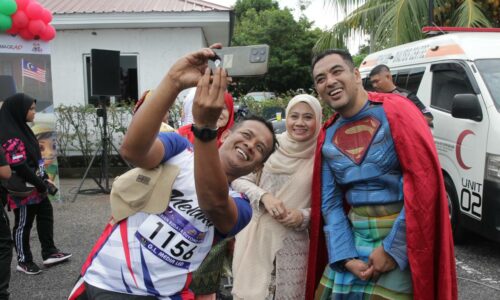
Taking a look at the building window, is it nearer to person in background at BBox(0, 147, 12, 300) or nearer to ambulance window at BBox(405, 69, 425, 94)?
ambulance window at BBox(405, 69, 425, 94)

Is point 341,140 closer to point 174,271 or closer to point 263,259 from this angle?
point 263,259

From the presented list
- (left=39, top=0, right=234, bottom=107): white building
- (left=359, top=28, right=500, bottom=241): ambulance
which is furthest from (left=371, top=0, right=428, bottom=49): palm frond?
(left=359, top=28, right=500, bottom=241): ambulance

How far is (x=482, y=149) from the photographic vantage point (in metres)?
4.54

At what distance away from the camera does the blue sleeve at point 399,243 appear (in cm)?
202

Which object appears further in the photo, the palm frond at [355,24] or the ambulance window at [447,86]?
the palm frond at [355,24]

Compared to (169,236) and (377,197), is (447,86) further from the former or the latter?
(169,236)

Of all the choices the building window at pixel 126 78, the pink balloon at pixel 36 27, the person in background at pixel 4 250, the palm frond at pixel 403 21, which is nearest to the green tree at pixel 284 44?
the building window at pixel 126 78

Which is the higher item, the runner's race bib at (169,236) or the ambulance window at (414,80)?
the ambulance window at (414,80)

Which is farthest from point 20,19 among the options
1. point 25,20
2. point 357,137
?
point 357,137

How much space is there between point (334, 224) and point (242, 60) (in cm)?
118

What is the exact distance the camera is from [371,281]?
214 cm

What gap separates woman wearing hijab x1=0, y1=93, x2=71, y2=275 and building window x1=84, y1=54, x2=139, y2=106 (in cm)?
689

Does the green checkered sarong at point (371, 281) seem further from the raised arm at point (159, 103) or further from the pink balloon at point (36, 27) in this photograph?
the pink balloon at point (36, 27)

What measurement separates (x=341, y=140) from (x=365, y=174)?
230 millimetres
